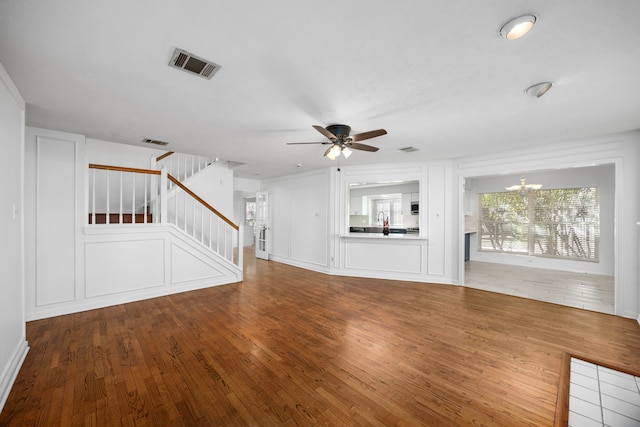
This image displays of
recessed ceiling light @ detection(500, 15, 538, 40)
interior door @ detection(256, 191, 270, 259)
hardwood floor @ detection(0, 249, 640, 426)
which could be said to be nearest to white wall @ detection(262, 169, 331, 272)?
interior door @ detection(256, 191, 270, 259)

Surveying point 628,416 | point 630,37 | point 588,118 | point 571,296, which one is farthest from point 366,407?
point 571,296

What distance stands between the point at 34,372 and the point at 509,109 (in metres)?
5.26

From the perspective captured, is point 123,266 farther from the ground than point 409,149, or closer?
closer

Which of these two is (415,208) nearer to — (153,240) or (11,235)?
(153,240)

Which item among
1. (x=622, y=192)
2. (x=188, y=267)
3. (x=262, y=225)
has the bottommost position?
(x=188, y=267)

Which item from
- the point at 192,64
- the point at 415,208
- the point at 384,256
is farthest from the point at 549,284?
the point at 192,64

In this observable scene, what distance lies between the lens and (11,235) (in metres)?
2.26

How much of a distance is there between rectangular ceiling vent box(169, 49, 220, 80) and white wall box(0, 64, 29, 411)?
1380 millimetres

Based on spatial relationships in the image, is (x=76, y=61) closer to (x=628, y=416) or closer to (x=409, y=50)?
(x=409, y=50)

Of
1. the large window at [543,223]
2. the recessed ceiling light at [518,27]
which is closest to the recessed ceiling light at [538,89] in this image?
the recessed ceiling light at [518,27]

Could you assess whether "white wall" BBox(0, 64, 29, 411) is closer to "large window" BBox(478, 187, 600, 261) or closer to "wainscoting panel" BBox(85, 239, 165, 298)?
"wainscoting panel" BBox(85, 239, 165, 298)

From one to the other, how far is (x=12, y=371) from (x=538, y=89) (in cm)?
517

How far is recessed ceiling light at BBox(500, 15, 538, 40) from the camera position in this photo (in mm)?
1463

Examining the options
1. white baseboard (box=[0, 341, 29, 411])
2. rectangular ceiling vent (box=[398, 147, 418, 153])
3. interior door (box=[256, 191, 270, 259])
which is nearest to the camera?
white baseboard (box=[0, 341, 29, 411])
